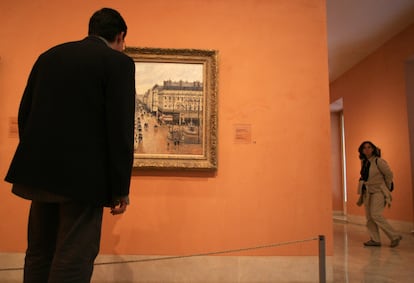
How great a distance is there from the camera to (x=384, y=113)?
837cm

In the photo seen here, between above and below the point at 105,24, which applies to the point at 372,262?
below

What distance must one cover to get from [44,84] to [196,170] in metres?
2.02

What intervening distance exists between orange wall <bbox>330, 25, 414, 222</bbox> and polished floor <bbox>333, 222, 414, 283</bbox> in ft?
5.58

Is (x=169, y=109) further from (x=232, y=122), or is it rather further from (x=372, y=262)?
(x=372, y=262)

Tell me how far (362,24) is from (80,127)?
23.7 ft

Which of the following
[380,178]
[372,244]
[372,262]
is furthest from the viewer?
[380,178]

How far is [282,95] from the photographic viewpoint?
11.8ft

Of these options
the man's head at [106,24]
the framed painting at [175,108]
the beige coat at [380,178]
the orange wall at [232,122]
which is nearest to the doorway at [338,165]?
the beige coat at [380,178]

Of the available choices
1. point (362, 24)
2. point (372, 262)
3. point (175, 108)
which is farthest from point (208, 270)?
point (362, 24)

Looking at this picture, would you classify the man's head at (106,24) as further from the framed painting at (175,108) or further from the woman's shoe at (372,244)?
the woman's shoe at (372,244)

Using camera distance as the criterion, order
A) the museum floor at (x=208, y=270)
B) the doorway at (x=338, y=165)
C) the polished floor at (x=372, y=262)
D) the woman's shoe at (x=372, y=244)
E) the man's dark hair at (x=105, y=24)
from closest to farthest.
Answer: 1. the man's dark hair at (x=105, y=24)
2. the museum floor at (x=208, y=270)
3. the polished floor at (x=372, y=262)
4. the woman's shoe at (x=372, y=244)
5. the doorway at (x=338, y=165)

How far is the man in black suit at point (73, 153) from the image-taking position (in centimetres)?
150

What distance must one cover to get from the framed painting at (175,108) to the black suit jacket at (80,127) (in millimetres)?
1789

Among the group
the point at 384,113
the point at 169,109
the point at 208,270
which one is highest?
the point at 384,113
